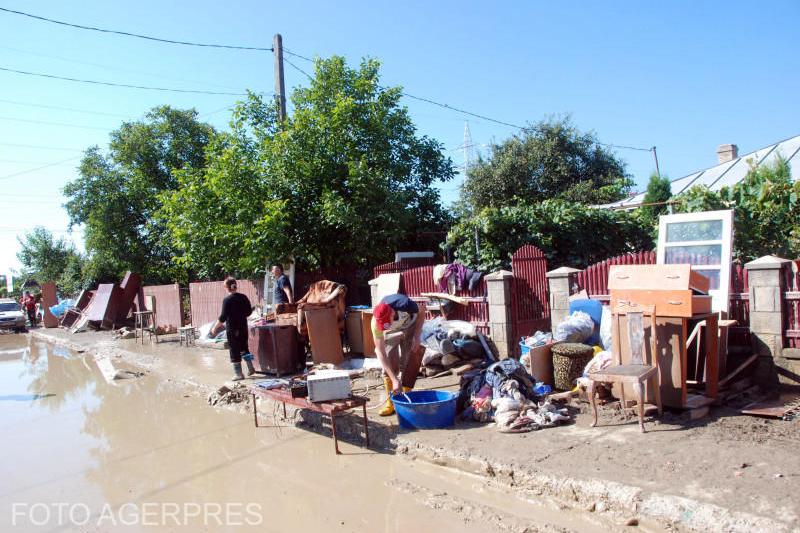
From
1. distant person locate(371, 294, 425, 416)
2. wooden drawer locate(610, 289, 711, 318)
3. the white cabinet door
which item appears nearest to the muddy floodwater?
distant person locate(371, 294, 425, 416)

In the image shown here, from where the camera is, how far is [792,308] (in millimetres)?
6391

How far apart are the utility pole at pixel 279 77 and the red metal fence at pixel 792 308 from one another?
10.6 meters

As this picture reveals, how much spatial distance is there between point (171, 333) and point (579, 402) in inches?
661

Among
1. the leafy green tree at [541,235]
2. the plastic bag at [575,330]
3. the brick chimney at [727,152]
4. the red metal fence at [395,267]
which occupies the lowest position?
the plastic bag at [575,330]

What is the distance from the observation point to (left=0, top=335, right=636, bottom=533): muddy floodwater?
4.48 m

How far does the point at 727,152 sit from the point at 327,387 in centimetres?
2266

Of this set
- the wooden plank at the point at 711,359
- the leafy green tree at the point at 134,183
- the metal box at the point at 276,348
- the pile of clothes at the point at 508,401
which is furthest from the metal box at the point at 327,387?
the leafy green tree at the point at 134,183

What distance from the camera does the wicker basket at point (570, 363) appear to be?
22.5ft

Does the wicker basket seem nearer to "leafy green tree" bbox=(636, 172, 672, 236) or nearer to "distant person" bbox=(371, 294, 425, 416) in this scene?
"distant person" bbox=(371, 294, 425, 416)

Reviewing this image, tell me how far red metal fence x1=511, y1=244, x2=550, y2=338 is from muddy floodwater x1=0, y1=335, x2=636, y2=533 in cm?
387

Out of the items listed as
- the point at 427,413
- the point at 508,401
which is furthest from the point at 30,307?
the point at 508,401

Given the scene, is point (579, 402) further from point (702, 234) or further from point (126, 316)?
point (126, 316)

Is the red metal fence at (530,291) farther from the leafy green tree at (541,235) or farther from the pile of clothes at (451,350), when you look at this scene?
the leafy green tree at (541,235)

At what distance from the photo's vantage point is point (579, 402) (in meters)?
6.51
